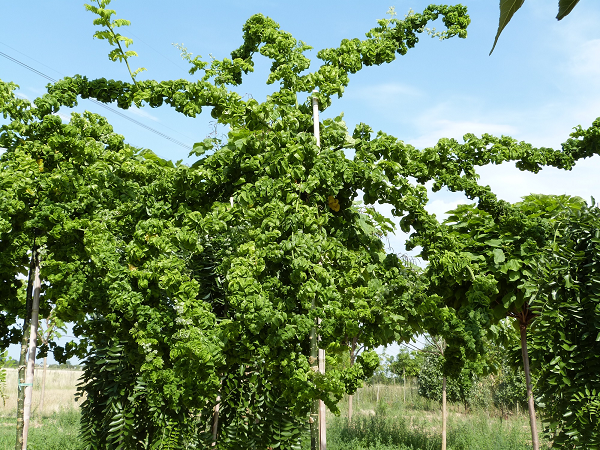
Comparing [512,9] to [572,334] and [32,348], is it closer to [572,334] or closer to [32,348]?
[572,334]

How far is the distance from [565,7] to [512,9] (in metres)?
0.05

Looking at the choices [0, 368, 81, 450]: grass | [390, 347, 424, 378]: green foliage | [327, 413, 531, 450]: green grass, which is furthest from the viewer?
[390, 347, 424, 378]: green foliage

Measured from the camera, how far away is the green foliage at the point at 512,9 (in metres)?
0.47

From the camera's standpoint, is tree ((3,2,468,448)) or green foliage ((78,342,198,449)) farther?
green foliage ((78,342,198,449))

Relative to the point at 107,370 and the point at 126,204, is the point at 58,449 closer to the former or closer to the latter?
the point at 107,370

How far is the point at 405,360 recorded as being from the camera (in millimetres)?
20875

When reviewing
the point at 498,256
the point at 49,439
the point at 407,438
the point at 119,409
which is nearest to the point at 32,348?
the point at 119,409

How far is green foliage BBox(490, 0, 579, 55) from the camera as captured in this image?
0.47m

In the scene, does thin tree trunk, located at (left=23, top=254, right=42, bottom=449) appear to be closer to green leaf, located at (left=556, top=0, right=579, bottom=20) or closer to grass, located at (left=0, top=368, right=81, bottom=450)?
grass, located at (left=0, top=368, right=81, bottom=450)

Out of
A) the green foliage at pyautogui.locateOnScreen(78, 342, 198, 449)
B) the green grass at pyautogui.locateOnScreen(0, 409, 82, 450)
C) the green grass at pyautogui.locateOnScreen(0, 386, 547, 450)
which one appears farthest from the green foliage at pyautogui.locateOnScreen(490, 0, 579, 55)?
the green grass at pyautogui.locateOnScreen(0, 386, 547, 450)

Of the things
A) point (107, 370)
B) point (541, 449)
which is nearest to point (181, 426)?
point (107, 370)

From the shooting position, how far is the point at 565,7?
47cm

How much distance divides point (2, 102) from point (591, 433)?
5.74m

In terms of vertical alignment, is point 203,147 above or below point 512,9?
above
